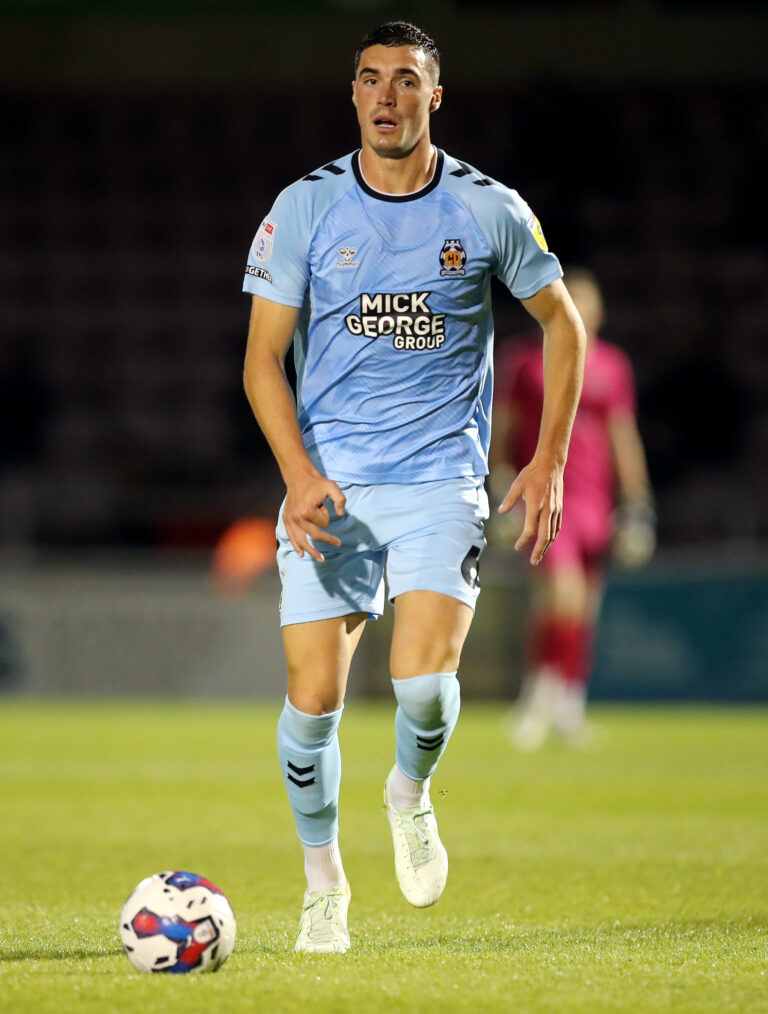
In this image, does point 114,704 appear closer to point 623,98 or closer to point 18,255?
point 18,255

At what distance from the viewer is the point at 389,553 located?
4188 millimetres

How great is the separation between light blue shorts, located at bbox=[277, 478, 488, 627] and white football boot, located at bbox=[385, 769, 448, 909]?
1.73ft

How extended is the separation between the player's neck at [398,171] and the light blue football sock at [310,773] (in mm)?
1337

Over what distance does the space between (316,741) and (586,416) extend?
6.14 meters

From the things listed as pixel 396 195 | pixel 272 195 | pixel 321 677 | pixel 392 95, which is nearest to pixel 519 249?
pixel 396 195

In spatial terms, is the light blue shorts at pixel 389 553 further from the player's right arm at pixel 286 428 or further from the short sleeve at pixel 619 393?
the short sleeve at pixel 619 393

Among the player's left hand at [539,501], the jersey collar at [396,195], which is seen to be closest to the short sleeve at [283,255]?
the jersey collar at [396,195]

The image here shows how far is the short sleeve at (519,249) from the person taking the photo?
13.6ft

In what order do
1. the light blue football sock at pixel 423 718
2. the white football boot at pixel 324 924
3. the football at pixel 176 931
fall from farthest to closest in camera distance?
the light blue football sock at pixel 423 718 → the white football boot at pixel 324 924 → the football at pixel 176 931

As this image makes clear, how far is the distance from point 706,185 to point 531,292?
15.8 m

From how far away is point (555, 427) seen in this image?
4.16 meters

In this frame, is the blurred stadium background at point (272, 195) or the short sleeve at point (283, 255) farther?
the blurred stadium background at point (272, 195)

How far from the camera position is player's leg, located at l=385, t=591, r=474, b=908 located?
404 cm

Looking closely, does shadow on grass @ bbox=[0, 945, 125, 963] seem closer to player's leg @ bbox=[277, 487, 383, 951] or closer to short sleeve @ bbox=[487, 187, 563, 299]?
player's leg @ bbox=[277, 487, 383, 951]
